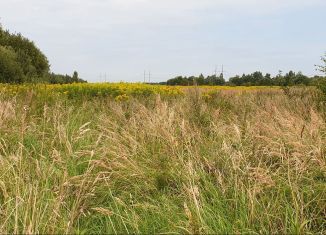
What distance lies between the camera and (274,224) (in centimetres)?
246

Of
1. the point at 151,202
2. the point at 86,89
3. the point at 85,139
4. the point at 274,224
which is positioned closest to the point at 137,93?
the point at 86,89

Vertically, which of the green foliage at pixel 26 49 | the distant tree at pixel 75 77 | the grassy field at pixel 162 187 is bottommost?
the grassy field at pixel 162 187

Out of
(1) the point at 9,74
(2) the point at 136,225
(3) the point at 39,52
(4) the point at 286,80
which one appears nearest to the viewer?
(2) the point at 136,225

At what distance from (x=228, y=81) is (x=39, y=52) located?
777 inches

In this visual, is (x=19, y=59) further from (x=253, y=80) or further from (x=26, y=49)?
(x=253, y=80)

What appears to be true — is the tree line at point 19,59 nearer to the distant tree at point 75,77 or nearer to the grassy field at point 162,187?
the distant tree at point 75,77

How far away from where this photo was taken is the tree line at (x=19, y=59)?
1243 inches

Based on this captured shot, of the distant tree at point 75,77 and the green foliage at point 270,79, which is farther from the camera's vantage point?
the distant tree at point 75,77

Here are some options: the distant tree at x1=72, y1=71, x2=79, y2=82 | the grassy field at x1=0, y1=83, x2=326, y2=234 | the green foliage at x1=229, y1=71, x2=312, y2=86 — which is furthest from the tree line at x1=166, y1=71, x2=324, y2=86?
the grassy field at x1=0, y1=83, x2=326, y2=234

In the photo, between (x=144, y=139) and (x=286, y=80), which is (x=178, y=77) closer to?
(x=286, y=80)

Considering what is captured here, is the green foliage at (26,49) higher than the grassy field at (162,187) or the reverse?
higher

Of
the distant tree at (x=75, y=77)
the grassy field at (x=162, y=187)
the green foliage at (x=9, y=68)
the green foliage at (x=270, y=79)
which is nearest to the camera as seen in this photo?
the grassy field at (x=162, y=187)

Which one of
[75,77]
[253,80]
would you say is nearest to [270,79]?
[253,80]

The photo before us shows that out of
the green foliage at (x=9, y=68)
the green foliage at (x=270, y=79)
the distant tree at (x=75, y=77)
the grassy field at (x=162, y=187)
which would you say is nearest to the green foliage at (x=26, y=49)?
the green foliage at (x=9, y=68)
